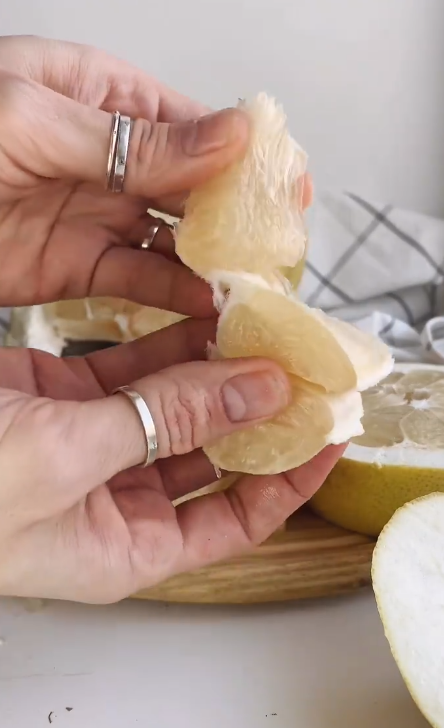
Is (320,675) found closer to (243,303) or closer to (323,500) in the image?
(323,500)

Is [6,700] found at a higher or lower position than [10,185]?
lower

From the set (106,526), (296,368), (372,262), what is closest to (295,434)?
(296,368)

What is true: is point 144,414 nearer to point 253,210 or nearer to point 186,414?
point 186,414

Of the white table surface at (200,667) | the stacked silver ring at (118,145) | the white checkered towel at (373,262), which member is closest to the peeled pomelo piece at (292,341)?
the stacked silver ring at (118,145)

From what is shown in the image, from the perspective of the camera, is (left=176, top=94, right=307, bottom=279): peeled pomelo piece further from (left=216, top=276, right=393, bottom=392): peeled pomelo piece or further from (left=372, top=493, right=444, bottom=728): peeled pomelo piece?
(left=372, top=493, right=444, bottom=728): peeled pomelo piece

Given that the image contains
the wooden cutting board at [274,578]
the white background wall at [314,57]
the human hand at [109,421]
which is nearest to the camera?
the human hand at [109,421]

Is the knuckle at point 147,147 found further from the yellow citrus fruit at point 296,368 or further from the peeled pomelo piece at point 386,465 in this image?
the peeled pomelo piece at point 386,465

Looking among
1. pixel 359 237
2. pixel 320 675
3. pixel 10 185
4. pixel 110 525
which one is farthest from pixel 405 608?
pixel 359 237
